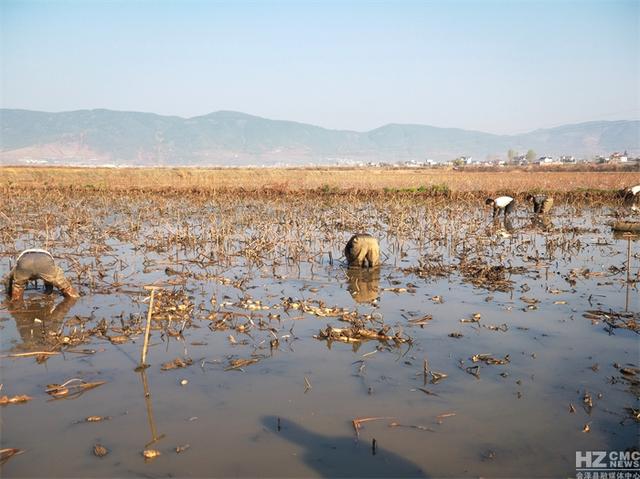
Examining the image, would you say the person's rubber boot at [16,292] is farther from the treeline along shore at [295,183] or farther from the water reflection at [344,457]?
the treeline along shore at [295,183]

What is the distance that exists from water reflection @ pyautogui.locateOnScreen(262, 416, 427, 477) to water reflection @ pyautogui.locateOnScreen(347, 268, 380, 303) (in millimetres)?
3794

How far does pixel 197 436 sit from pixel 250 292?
4108 millimetres

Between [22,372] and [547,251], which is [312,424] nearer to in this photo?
[22,372]

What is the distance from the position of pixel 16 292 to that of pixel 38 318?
1.01 metres

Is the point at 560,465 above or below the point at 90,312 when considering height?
below

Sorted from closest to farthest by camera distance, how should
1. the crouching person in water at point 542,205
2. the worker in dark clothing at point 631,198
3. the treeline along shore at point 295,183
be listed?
1. the crouching person in water at point 542,205
2. the worker in dark clothing at point 631,198
3. the treeline along shore at point 295,183

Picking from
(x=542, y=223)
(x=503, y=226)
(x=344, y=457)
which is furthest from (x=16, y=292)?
(x=542, y=223)

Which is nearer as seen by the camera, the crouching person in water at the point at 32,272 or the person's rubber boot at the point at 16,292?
the crouching person in water at the point at 32,272

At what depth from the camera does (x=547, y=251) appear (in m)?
11.4

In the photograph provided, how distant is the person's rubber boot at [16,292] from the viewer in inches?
296

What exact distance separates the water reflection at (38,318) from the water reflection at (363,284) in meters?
4.15

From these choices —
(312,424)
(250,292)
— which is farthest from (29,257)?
(312,424)

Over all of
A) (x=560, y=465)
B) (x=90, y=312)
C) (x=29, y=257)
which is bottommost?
(x=560, y=465)

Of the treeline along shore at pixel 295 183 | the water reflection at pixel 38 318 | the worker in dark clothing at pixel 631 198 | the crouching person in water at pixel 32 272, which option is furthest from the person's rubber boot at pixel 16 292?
the worker in dark clothing at pixel 631 198
